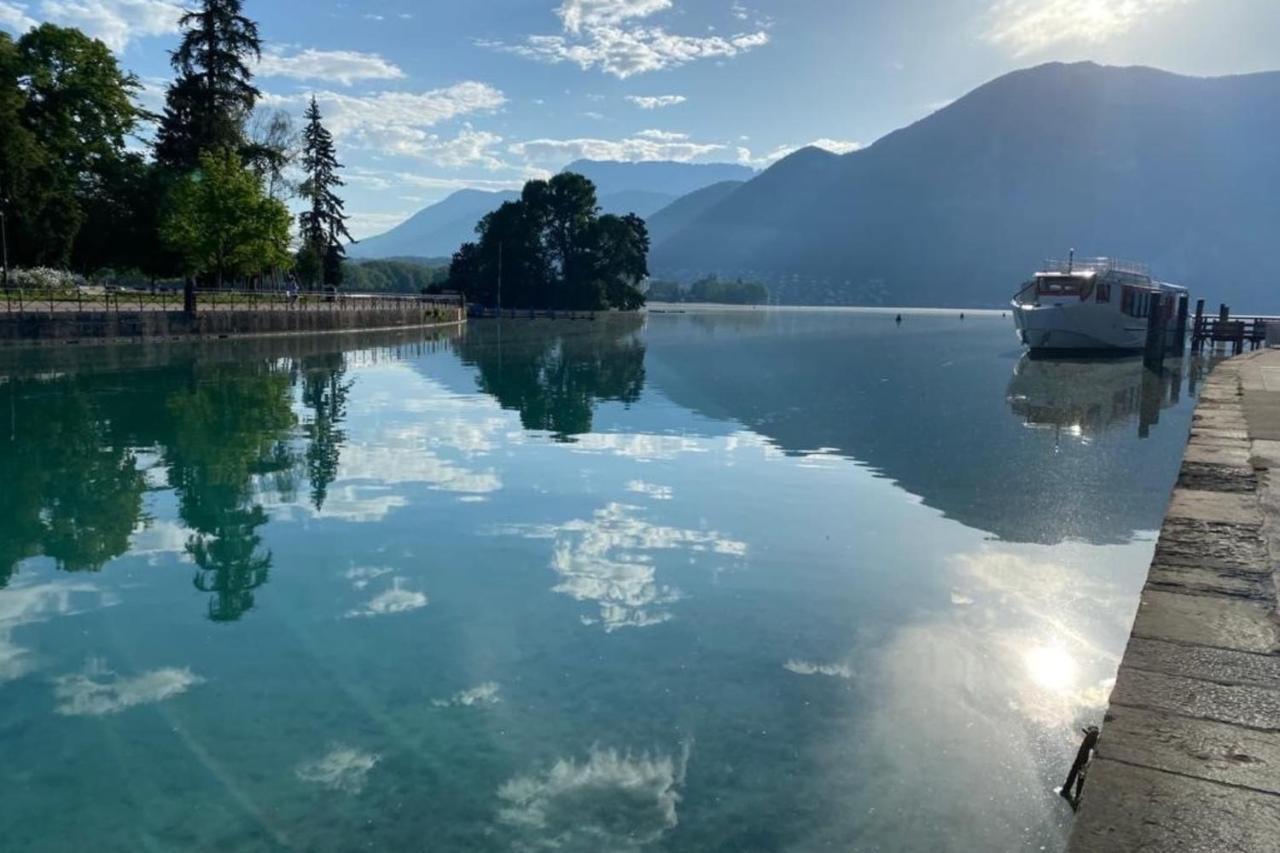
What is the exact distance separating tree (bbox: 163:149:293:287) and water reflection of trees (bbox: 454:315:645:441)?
12.0 meters

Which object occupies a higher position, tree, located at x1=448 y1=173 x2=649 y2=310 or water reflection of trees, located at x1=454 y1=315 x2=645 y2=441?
tree, located at x1=448 y1=173 x2=649 y2=310

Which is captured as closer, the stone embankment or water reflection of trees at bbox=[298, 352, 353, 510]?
water reflection of trees at bbox=[298, 352, 353, 510]

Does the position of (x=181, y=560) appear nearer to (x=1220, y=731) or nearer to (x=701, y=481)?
(x=701, y=481)

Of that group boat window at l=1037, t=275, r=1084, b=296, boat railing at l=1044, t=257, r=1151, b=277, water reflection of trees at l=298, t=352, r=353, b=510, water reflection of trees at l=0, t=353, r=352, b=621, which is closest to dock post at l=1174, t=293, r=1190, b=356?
boat railing at l=1044, t=257, r=1151, b=277

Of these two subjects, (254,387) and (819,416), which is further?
(254,387)

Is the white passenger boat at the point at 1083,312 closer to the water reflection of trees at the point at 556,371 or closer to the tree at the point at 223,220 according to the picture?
the water reflection of trees at the point at 556,371

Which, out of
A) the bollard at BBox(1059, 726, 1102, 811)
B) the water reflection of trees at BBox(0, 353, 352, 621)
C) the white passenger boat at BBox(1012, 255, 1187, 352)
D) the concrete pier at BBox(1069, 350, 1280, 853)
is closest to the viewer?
the concrete pier at BBox(1069, 350, 1280, 853)

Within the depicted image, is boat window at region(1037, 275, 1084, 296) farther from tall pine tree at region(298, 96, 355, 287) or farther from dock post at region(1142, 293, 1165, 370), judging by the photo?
tall pine tree at region(298, 96, 355, 287)

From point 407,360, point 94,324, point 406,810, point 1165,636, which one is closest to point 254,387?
point 407,360

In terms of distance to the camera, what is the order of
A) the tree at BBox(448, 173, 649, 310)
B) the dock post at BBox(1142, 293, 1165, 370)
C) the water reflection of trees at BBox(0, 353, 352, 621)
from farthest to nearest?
1. the tree at BBox(448, 173, 649, 310)
2. the dock post at BBox(1142, 293, 1165, 370)
3. the water reflection of trees at BBox(0, 353, 352, 621)

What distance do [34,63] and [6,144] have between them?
29.1 ft

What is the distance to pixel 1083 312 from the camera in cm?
4956

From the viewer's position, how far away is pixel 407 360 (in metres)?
39.0

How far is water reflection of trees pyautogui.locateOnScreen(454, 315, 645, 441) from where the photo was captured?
23.6m
